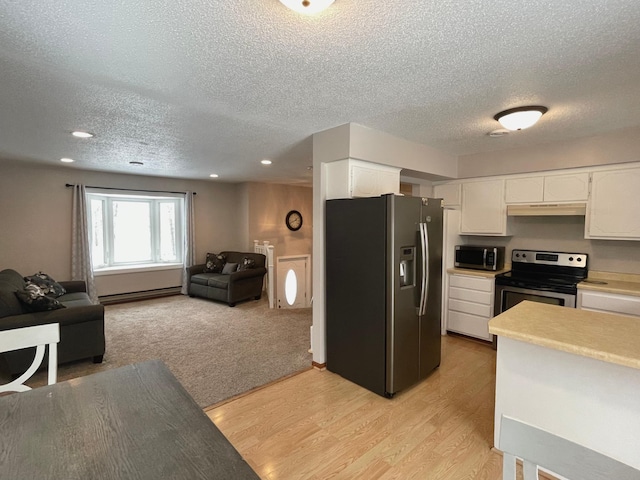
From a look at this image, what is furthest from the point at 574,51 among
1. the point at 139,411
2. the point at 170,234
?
the point at 170,234

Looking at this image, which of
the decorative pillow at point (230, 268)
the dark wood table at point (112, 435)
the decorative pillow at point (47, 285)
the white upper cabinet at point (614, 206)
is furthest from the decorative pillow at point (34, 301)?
the white upper cabinet at point (614, 206)

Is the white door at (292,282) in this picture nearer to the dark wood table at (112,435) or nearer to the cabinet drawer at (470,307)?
the cabinet drawer at (470,307)

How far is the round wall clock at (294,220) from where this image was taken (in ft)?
25.2

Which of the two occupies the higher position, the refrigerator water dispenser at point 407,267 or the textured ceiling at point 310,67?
the textured ceiling at point 310,67

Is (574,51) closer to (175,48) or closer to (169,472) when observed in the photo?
(175,48)

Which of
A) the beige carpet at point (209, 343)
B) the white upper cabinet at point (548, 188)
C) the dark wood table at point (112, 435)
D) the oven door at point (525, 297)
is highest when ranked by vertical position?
the white upper cabinet at point (548, 188)

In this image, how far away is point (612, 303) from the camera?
2994mm

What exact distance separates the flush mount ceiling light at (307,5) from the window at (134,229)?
5.91 meters

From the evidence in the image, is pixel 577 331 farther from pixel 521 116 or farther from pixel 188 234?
pixel 188 234

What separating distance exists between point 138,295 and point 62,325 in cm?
317

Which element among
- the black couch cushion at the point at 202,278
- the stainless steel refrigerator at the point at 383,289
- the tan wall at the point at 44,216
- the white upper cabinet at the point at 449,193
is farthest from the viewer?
the black couch cushion at the point at 202,278

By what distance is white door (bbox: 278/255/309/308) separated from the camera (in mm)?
5668

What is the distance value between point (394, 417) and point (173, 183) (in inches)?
233

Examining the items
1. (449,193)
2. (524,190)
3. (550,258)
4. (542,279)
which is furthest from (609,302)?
(449,193)
